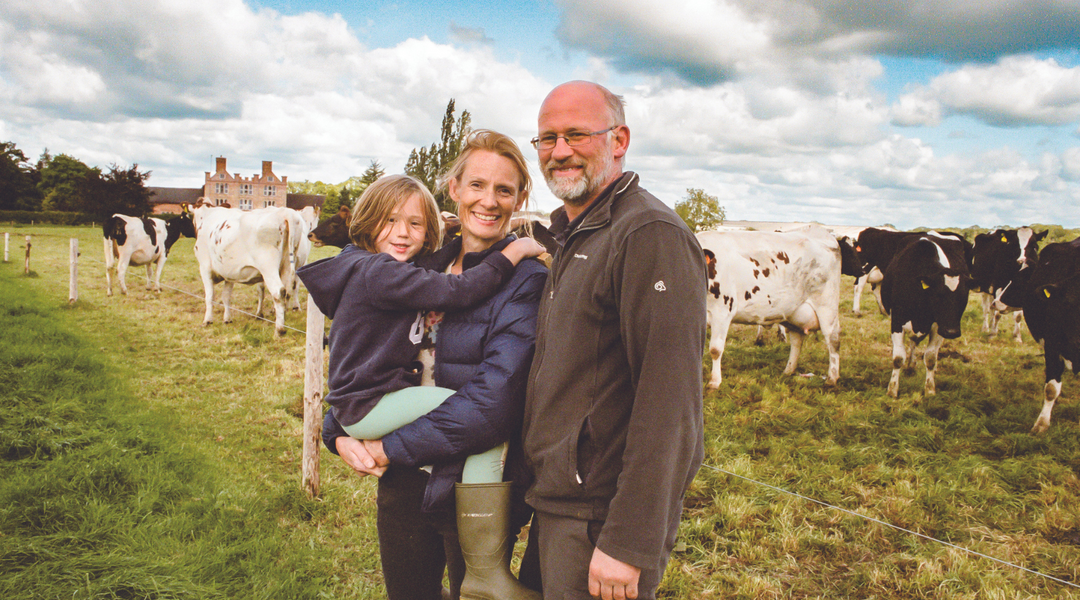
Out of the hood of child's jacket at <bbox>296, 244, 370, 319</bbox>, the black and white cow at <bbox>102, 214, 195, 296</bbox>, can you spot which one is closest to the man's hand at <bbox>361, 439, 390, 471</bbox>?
the hood of child's jacket at <bbox>296, 244, 370, 319</bbox>

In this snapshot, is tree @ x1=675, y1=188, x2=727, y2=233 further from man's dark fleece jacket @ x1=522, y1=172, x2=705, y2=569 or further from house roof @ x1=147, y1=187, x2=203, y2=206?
house roof @ x1=147, y1=187, x2=203, y2=206

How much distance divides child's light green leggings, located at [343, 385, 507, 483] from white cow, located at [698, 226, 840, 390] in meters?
6.53

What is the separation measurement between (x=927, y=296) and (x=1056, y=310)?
1.72 metres

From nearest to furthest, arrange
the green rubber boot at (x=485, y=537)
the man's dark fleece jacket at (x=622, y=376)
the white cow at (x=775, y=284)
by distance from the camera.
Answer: the man's dark fleece jacket at (x=622, y=376) < the green rubber boot at (x=485, y=537) < the white cow at (x=775, y=284)

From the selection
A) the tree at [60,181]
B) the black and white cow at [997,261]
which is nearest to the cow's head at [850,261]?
the black and white cow at [997,261]

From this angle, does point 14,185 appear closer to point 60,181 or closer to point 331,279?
point 60,181

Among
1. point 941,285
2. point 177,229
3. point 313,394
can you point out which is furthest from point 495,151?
point 177,229

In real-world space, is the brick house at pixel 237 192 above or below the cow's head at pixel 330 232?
above

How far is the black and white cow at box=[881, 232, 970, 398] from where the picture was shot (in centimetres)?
785

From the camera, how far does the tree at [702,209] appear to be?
46.4m

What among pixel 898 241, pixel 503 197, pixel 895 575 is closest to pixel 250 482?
pixel 503 197

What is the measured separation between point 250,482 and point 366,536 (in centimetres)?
124

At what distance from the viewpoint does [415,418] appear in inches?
77.0

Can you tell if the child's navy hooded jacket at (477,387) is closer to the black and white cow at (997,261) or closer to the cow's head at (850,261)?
the cow's head at (850,261)
